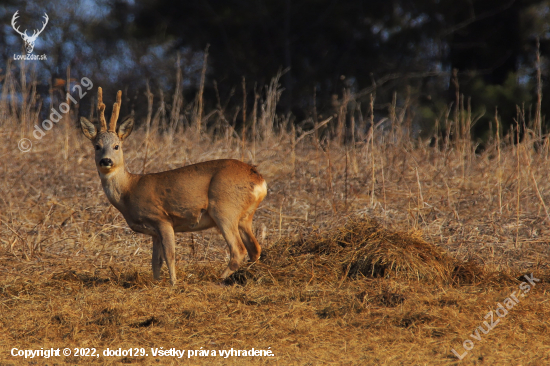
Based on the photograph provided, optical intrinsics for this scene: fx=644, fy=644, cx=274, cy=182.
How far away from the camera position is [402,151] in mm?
10164

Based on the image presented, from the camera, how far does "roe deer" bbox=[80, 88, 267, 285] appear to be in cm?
538

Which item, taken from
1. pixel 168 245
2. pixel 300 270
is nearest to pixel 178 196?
pixel 168 245

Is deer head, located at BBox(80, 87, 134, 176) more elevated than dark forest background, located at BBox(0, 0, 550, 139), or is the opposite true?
dark forest background, located at BBox(0, 0, 550, 139)

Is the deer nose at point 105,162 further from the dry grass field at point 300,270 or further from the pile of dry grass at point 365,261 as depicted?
the pile of dry grass at point 365,261

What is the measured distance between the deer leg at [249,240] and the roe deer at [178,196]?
123 millimetres

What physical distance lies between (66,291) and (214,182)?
151 centimetres

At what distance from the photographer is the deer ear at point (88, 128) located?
5.57 m

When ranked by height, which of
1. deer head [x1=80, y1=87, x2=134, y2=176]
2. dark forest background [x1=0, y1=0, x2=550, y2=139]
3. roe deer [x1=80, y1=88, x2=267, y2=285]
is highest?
dark forest background [x1=0, y1=0, x2=550, y2=139]

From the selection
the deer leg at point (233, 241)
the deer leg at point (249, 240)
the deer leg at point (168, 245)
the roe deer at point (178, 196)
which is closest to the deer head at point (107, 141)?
the roe deer at point (178, 196)

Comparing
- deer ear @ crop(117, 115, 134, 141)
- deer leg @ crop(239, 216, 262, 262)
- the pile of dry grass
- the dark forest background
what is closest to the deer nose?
deer ear @ crop(117, 115, 134, 141)

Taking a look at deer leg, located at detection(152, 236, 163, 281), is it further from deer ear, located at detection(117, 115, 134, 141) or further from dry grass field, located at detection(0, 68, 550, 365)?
deer ear, located at detection(117, 115, 134, 141)

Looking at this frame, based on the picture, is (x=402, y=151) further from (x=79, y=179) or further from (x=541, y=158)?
(x=79, y=179)

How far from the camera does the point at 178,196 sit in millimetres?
5383

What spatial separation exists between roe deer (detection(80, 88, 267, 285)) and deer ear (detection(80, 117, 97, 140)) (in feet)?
0.04
